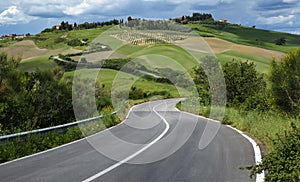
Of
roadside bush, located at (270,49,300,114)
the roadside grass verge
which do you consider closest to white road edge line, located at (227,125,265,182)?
the roadside grass verge

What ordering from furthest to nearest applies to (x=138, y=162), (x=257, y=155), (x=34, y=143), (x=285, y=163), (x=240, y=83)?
(x=240, y=83), (x=34, y=143), (x=257, y=155), (x=138, y=162), (x=285, y=163)

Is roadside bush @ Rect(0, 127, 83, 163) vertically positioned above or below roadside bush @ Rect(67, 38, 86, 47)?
above

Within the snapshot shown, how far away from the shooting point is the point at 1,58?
66.6 feet

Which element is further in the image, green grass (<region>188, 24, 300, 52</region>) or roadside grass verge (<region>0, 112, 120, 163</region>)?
green grass (<region>188, 24, 300, 52</region>)

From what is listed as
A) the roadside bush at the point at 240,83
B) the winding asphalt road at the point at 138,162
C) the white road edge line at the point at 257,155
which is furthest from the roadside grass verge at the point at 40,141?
the roadside bush at the point at 240,83

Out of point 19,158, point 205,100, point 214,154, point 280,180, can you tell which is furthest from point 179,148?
point 205,100

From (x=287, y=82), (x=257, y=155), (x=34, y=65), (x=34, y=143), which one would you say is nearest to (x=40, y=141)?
(x=34, y=143)

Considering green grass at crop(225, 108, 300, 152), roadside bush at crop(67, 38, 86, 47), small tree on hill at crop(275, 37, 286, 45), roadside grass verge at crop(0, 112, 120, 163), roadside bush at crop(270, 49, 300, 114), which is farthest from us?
small tree on hill at crop(275, 37, 286, 45)

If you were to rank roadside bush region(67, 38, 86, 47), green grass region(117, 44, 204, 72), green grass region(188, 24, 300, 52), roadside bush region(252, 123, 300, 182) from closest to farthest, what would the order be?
roadside bush region(252, 123, 300, 182), green grass region(117, 44, 204, 72), roadside bush region(67, 38, 86, 47), green grass region(188, 24, 300, 52)

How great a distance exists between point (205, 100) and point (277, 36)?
10606 cm

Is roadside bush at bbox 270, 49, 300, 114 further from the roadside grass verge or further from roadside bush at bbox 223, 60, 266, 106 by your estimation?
the roadside grass verge

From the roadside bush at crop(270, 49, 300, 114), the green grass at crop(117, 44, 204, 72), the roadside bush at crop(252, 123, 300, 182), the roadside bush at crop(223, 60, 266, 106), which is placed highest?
the roadside bush at crop(252, 123, 300, 182)

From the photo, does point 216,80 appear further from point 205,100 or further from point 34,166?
point 34,166

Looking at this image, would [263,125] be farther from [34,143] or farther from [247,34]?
[247,34]
